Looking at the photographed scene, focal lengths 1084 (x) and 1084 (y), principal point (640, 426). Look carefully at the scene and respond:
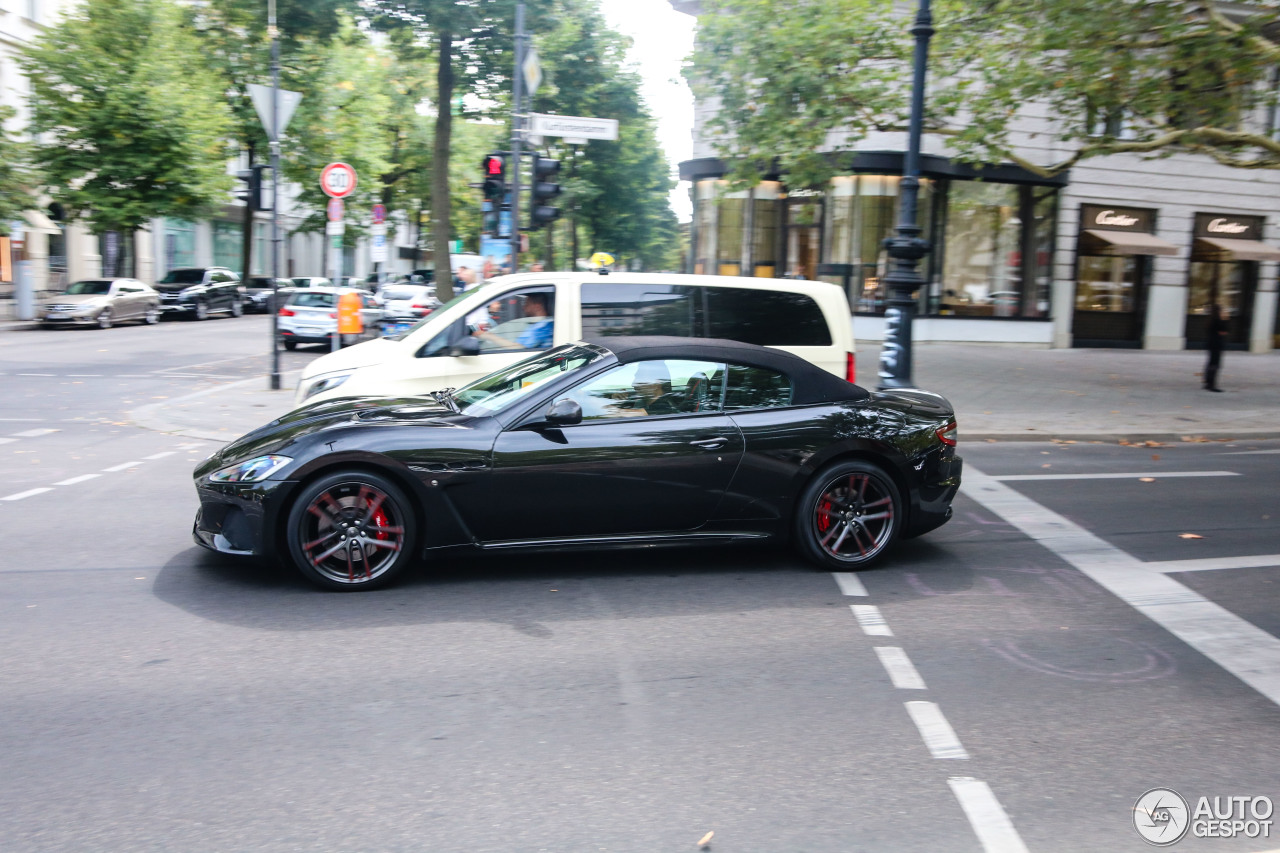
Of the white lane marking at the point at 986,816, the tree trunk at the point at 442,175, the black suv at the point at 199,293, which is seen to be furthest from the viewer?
the black suv at the point at 199,293

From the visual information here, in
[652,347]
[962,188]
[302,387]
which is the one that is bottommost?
[302,387]

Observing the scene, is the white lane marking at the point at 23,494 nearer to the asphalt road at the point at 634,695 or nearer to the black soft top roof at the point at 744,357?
the asphalt road at the point at 634,695

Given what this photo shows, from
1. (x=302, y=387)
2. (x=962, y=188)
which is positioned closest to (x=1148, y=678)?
(x=302, y=387)

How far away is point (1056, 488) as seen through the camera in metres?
9.39

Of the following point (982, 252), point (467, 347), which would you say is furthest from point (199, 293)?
point (467, 347)

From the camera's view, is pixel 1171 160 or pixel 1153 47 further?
pixel 1171 160

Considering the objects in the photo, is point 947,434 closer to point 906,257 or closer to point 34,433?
point 906,257

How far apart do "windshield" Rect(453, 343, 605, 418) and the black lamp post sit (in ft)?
20.8

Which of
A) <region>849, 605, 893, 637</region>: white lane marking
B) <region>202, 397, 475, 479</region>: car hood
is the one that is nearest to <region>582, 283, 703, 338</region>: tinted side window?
<region>202, 397, 475, 479</region>: car hood

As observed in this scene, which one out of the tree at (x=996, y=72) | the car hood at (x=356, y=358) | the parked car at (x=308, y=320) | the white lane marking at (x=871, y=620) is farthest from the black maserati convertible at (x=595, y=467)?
the parked car at (x=308, y=320)

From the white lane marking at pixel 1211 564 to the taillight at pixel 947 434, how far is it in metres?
1.45

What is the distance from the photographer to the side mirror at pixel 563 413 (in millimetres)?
5797

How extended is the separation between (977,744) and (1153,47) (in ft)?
44.5

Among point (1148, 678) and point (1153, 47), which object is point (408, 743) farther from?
point (1153, 47)
